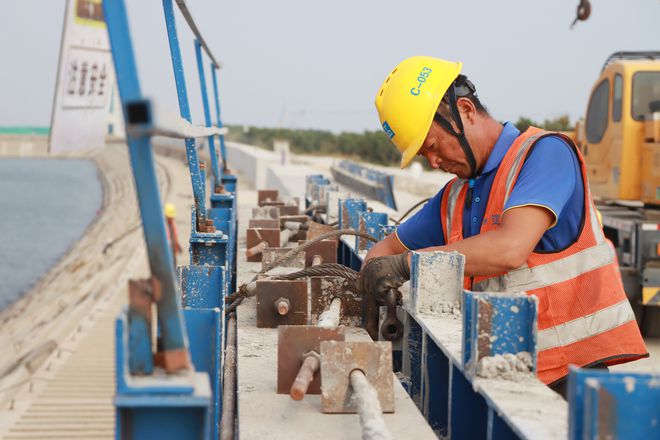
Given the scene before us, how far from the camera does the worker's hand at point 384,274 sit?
389cm

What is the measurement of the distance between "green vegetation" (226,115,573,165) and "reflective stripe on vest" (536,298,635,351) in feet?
102

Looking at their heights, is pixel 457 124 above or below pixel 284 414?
above

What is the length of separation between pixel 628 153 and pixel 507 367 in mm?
8944

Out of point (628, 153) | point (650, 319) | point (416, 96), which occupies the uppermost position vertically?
point (416, 96)

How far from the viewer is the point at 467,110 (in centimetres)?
395

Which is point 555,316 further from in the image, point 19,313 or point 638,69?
point 19,313

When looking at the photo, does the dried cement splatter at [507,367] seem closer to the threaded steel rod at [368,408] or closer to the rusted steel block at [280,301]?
the threaded steel rod at [368,408]

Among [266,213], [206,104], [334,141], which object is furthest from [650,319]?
[334,141]

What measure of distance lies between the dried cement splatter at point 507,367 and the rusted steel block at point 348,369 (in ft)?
1.21

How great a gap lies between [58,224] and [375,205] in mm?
68710

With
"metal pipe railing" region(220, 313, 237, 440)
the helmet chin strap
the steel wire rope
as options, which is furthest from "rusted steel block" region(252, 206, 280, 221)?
the helmet chin strap

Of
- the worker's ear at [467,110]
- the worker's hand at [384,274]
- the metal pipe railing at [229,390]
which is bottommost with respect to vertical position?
the metal pipe railing at [229,390]

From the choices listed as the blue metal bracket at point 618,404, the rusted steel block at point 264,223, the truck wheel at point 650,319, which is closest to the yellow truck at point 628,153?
the truck wheel at point 650,319

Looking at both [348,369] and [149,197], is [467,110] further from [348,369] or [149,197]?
[149,197]
